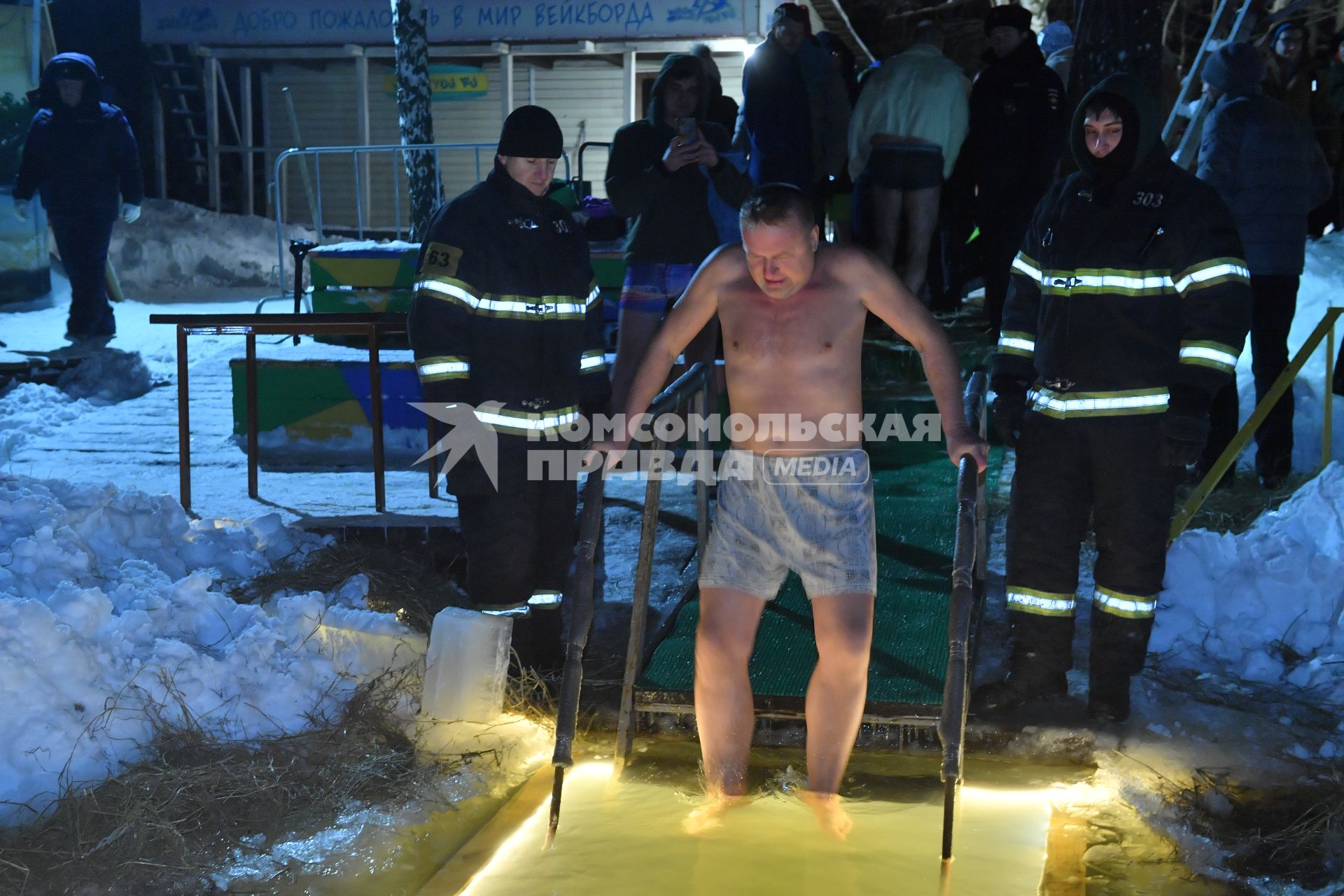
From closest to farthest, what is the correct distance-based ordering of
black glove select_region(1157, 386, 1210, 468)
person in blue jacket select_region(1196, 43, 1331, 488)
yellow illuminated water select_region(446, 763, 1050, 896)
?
yellow illuminated water select_region(446, 763, 1050, 896) → black glove select_region(1157, 386, 1210, 468) → person in blue jacket select_region(1196, 43, 1331, 488)

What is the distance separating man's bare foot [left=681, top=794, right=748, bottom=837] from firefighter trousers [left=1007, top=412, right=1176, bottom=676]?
1.40 meters

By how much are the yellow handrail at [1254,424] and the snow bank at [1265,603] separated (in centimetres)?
15

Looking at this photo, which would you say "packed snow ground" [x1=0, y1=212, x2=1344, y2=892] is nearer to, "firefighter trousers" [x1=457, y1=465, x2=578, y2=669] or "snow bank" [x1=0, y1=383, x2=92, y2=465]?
"firefighter trousers" [x1=457, y1=465, x2=578, y2=669]

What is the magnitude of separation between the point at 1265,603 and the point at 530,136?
3710mm

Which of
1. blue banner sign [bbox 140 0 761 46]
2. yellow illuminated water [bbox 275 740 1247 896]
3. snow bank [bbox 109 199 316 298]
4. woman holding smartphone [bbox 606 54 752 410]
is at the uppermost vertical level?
blue banner sign [bbox 140 0 761 46]

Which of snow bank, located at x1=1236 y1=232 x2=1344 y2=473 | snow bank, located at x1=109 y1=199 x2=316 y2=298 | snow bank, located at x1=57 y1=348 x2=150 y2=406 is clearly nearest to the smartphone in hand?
snow bank, located at x1=1236 y1=232 x2=1344 y2=473

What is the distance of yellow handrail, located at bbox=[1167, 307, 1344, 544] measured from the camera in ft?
19.8

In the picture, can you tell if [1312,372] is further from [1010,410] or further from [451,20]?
[451,20]

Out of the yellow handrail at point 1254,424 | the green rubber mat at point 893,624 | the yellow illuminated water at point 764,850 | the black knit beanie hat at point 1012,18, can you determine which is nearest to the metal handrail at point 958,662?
the yellow illuminated water at point 764,850

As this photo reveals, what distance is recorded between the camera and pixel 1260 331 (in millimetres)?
7516

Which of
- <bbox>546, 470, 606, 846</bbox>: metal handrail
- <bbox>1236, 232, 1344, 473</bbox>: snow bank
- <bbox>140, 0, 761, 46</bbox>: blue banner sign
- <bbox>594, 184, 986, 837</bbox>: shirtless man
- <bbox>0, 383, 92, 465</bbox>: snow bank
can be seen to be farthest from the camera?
<bbox>140, 0, 761, 46</bbox>: blue banner sign

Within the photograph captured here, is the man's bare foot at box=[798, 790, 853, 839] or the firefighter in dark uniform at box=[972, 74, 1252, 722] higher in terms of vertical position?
the firefighter in dark uniform at box=[972, 74, 1252, 722]

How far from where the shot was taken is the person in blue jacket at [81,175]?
38.8ft

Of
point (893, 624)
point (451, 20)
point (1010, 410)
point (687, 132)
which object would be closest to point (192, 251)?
point (451, 20)
